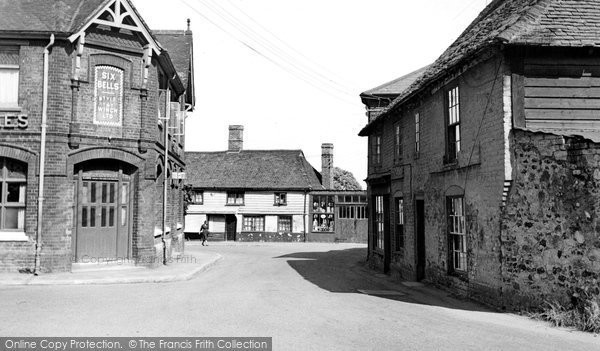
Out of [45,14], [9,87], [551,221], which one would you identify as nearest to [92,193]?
[9,87]

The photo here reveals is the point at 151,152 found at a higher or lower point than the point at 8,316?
higher

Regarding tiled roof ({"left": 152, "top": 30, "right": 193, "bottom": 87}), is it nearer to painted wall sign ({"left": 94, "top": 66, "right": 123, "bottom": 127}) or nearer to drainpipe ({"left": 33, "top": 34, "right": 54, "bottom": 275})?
painted wall sign ({"left": 94, "top": 66, "right": 123, "bottom": 127})

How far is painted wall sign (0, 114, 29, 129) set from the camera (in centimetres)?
1552

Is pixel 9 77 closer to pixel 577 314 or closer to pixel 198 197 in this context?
pixel 577 314

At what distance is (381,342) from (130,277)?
31.6 feet

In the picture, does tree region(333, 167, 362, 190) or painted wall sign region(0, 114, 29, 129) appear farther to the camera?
tree region(333, 167, 362, 190)

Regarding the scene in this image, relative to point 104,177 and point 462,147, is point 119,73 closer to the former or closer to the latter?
point 104,177

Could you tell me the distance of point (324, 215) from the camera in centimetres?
4453

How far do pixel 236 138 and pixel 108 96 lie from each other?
34.2 m

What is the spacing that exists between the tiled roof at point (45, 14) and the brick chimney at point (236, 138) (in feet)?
108

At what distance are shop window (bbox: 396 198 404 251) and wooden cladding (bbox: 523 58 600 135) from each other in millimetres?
8444

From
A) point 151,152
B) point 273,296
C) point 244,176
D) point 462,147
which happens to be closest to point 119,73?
point 151,152

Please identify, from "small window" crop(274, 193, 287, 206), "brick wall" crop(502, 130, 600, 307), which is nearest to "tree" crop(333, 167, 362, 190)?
"small window" crop(274, 193, 287, 206)

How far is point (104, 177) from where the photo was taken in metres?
16.8
